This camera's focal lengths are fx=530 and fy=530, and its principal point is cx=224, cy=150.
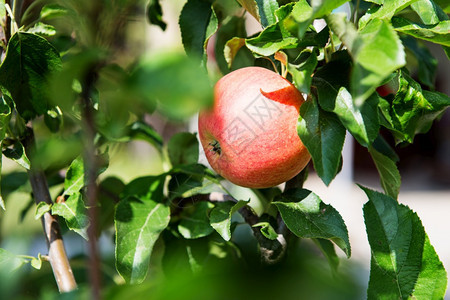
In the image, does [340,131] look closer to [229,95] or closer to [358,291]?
[229,95]

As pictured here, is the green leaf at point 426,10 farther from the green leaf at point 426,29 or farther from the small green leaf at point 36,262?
the small green leaf at point 36,262

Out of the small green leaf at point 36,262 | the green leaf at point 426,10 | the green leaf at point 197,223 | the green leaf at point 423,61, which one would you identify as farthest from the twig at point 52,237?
the green leaf at point 423,61

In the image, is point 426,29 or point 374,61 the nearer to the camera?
point 374,61

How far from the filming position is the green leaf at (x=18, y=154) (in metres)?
0.60

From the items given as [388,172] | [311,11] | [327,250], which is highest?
[311,11]

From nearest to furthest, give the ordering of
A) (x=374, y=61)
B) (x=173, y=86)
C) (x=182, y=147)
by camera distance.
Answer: (x=173, y=86) → (x=374, y=61) → (x=182, y=147)

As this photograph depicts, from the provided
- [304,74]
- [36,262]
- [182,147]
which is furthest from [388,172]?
[36,262]

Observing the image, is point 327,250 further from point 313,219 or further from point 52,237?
point 52,237

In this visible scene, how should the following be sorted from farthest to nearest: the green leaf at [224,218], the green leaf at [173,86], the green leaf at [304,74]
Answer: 1. the green leaf at [224,218]
2. the green leaf at [304,74]
3. the green leaf at [173,86]

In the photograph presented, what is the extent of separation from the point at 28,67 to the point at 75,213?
0.17 meters

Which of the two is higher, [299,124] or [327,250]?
[299,124]

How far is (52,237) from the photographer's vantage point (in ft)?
2.16

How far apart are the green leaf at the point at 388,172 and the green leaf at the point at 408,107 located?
0.06m

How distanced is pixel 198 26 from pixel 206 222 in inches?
10.3
